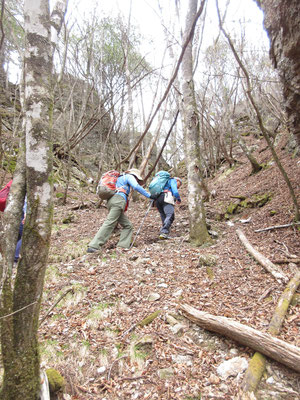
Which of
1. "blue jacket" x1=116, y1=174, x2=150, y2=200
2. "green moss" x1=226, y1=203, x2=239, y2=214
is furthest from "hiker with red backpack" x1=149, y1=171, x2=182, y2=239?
"green moss" x1=226, y1=203, x2=239, y2=214

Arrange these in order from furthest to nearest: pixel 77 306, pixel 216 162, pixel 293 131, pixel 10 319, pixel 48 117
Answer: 1. pixel 216 162
2. pixel 293 131
3. pixel 77 306
4. pixel 48 117
5. pixel 10 319

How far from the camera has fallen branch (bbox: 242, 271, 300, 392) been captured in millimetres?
1931

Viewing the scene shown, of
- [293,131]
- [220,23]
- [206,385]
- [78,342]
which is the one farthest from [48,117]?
[293,131]

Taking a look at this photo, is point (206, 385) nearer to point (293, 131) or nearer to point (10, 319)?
point (10, 319)

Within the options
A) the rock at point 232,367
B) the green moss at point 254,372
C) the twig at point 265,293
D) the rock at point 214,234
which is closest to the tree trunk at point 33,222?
the rock at point 232,367

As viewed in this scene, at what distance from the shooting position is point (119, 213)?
5410 millimetres

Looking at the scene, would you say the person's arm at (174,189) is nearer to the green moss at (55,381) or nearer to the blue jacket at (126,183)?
the blue jacket at (126,183)

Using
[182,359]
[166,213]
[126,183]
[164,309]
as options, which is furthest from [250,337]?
[126,183]

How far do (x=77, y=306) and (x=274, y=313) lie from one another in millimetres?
2577

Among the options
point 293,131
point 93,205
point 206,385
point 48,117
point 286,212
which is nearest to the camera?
point 48,117

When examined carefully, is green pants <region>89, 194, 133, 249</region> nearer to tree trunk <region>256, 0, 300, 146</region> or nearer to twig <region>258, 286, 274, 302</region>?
twig <region>258, 286, 274, 302</region>

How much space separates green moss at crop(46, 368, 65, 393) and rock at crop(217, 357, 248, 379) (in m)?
1.43

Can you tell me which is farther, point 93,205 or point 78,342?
point 93,205

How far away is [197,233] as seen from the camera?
5047 mm
